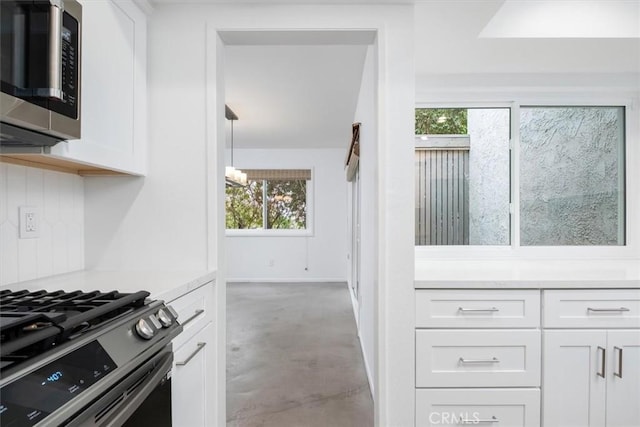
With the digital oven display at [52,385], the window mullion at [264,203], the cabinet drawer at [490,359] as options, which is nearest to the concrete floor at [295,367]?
the cabinet drawer at [490,359]

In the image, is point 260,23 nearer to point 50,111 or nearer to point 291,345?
point 50,111

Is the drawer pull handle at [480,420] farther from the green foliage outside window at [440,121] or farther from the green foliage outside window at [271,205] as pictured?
the green foliage outside window at [271,205]

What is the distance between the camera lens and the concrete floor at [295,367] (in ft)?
6.48

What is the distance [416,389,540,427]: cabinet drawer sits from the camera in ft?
4.82

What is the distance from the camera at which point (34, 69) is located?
2.72 ft

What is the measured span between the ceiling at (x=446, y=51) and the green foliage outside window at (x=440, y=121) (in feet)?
0.65

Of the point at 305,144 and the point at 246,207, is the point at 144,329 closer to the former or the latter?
the point at 305,144

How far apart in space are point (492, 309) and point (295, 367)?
5.41 ft

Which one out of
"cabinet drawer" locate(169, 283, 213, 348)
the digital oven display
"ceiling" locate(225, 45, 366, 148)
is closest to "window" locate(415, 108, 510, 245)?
"ceiling" locate(225, 45, 366, 148)

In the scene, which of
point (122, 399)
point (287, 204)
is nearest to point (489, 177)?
point (122, 399)

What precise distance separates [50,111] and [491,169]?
2.42 metres

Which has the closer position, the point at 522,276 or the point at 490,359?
the point at 490,359

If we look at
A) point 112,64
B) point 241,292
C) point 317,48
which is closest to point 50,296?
point 112,64

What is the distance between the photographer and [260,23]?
1.52 m
